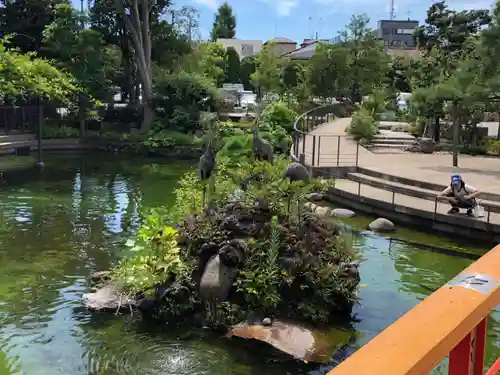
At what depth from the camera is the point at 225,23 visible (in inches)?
3113

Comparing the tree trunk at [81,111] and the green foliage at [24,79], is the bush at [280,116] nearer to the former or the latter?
the tree trunk at [81,111]

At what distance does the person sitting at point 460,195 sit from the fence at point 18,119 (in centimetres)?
1551

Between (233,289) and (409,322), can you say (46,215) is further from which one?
(409,322)

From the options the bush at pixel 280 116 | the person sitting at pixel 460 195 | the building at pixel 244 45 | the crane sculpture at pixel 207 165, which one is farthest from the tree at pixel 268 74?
the crane sculpture at pixel 207 165

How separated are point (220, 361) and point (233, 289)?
128cm

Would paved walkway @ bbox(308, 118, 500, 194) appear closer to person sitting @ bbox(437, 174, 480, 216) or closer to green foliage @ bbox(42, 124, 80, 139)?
person sitting @ bbox(437, 174, 480, 216)

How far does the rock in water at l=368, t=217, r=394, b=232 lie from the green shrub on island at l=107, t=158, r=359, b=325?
13.3ft

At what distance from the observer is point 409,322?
1.29 m

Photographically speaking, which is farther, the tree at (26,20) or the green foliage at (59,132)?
the tree at (26,20)

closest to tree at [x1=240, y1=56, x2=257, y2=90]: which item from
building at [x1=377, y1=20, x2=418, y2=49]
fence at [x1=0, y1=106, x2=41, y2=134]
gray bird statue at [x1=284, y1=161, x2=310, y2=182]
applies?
fence at [x1=0, y1=106, x2=41, y2=134]

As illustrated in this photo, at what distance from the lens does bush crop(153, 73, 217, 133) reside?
90.3ft

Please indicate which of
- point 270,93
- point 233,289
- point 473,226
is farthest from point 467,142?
point 270,93

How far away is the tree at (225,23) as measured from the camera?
7756 centimetres

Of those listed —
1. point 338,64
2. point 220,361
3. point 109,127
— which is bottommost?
point 220,361
